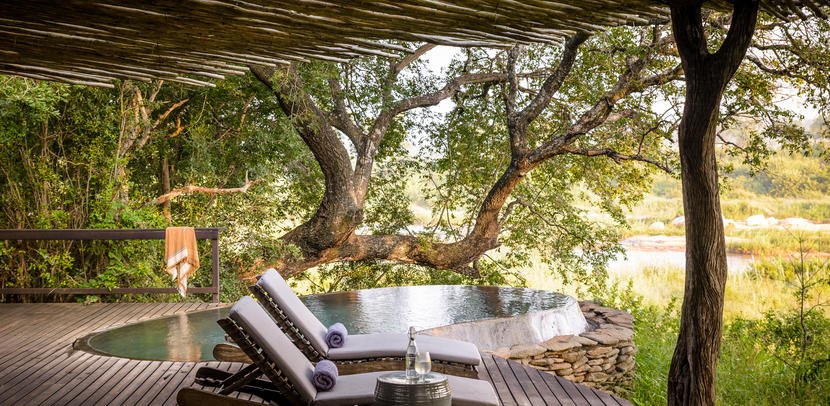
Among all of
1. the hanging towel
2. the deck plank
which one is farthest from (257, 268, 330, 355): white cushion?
the hanging towel

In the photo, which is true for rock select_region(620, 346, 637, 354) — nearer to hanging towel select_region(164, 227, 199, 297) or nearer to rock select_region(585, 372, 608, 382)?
rock select_region(585, 372, 608, 382)

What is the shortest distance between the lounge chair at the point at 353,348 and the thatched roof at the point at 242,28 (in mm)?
1353

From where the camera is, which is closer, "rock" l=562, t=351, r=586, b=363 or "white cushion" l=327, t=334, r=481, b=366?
"white cushion" l=327, t=334, r=481, b=366

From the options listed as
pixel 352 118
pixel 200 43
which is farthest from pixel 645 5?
pixel 352 118

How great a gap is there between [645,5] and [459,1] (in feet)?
3.50

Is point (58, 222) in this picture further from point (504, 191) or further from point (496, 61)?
point (496, 61)

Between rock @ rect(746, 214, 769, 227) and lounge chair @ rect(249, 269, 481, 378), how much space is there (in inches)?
678

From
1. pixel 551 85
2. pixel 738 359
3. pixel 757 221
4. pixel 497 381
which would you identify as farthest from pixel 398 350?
pixel 757 221

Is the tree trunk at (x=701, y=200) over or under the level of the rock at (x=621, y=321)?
over

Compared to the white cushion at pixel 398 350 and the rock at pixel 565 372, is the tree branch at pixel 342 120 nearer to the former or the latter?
the rock at pixel 565 372

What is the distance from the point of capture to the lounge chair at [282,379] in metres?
3.08

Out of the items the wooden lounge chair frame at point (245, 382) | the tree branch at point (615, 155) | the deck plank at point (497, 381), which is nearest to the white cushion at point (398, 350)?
the deck plank at point (497, 381)

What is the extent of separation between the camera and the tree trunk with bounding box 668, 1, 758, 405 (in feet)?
11.7

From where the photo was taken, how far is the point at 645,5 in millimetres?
3170
